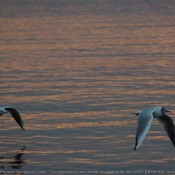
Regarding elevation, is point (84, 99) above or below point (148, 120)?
above

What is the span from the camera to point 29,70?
33719mm

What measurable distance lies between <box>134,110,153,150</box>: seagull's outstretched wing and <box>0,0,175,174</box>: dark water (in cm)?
102

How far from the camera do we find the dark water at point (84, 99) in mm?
18031

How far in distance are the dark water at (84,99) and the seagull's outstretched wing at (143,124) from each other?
40.3 inches

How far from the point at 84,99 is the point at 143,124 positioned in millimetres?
9198

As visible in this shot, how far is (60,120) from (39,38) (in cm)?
2672

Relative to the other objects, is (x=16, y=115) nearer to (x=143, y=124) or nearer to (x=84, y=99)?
(x=143, y=124)

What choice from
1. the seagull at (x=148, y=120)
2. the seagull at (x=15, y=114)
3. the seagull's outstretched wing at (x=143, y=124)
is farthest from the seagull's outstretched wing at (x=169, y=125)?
the seagull at (x=15, y=114)

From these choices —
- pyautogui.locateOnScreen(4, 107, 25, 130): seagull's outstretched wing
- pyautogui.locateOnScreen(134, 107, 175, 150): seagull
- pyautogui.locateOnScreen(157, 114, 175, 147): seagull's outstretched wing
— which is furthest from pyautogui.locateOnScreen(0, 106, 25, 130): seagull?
pyautogui.locateOnScreen(157, 114, 175, 147): seagull's outstretched wing

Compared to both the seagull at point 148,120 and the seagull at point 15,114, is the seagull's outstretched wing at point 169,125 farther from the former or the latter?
the seagull at point 15,114

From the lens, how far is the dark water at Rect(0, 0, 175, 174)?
1803 centimetres

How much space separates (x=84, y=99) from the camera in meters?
25.9

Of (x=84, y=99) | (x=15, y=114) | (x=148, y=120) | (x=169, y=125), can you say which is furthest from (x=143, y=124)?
(x=84, y=99)

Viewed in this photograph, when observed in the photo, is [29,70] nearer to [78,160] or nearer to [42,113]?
[42,113]
